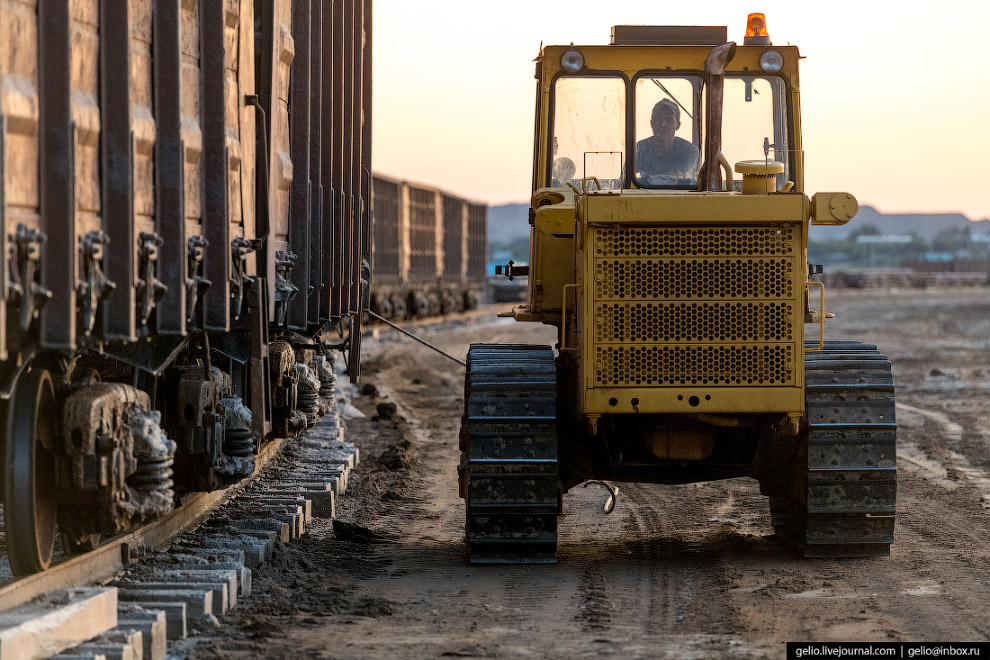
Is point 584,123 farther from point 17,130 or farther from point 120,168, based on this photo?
point 17,130

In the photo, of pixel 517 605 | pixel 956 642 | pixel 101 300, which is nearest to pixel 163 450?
pixel 101 300

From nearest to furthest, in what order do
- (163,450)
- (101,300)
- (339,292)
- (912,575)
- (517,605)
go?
(101,300) < (163,450) < (517,605) < (912,575) < (339,292)

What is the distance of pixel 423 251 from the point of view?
4025cm

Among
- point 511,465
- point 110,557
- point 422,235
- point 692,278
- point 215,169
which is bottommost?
point 110,557

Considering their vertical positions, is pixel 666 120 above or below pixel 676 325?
above

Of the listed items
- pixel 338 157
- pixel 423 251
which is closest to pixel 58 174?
pixel 338 157

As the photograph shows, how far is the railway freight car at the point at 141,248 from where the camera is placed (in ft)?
17.4

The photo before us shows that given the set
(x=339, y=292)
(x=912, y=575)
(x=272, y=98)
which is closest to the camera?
(x=912, y=575)

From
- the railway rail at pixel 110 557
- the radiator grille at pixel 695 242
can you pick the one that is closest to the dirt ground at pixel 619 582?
the railway rail at pixel 110 557

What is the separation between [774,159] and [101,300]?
4.91 m

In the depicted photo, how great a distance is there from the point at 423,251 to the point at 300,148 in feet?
98.9

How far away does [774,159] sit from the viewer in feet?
29.8

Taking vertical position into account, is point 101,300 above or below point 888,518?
above

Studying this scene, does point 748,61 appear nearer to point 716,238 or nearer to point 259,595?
point 716,238
